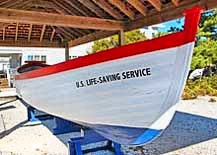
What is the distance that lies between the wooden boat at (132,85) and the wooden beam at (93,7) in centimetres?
256

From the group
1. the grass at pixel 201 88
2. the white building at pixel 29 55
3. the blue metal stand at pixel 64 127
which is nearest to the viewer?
the blue metal stand at pixel 64 127

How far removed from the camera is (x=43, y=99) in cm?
490

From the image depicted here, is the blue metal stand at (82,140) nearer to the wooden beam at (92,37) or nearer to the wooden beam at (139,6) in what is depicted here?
the wooden beam at (139,6)

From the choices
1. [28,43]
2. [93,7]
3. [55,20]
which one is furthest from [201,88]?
[55,20]

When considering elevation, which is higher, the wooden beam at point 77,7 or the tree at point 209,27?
the tree at point 209,27

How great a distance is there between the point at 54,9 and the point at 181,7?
3310 mm

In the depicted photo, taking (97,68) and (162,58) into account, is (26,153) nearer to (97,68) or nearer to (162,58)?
(97,68)

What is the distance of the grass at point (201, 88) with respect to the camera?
462 inches

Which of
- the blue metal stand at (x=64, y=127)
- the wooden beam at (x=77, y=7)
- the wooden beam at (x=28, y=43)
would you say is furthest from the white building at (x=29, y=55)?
the blue metal stand at (x=64, y=127)

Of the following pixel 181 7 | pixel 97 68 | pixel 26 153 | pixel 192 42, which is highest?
pixel 181 7

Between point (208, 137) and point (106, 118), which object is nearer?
point (106, 118)

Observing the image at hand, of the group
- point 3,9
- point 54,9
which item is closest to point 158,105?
point 3,9

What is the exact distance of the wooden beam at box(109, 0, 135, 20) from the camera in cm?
575

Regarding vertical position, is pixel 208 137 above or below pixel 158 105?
below
